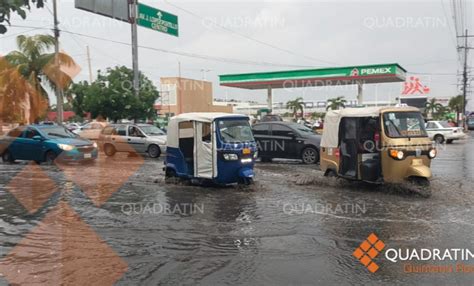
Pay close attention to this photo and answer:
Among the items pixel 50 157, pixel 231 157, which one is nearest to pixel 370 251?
pixel 231 157

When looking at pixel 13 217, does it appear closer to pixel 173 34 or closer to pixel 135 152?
pixel 135 152

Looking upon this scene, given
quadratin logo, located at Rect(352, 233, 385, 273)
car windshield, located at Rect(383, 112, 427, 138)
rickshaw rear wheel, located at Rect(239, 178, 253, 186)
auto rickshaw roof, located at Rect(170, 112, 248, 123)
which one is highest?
auto rickshaw roof, located at Rect(170, 112, 248, 123)

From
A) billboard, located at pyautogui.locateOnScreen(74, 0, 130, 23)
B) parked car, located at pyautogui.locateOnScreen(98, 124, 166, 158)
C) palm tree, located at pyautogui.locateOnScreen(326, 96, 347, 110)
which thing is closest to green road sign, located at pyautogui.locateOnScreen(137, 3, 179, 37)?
billboard, located at pyautogui.locateOnScreen(74, 0, 130, 23)

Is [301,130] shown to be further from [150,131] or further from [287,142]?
[150,131]

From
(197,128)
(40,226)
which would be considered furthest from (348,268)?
(197,128)

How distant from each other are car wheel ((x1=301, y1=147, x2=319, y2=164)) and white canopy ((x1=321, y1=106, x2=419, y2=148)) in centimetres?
448

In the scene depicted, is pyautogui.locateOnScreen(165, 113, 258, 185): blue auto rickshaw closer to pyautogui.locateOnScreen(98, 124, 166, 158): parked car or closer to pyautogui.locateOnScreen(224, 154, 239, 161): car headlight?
pyautogui.locateOnScreen(224, 154, 239, 161): car headlight

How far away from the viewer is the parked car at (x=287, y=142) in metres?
16.5

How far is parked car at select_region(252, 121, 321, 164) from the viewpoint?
1655 cm

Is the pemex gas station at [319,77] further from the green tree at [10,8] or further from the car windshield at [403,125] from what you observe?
the green tree at [10,8]

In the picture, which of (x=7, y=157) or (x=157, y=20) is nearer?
(x=7, y=157)

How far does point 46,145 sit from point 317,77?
1029 inches

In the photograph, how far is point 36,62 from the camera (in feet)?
105

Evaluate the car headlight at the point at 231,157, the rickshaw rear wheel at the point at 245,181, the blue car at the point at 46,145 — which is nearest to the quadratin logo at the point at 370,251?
the car headlight at the point at 231,157
